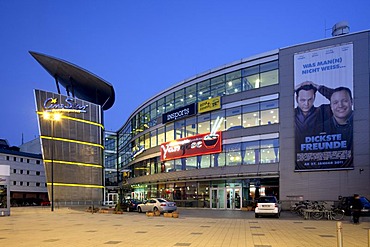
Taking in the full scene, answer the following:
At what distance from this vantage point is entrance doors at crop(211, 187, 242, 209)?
3884 centimetres

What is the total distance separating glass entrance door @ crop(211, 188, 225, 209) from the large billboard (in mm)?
9339

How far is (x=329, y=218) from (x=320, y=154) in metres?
9.68

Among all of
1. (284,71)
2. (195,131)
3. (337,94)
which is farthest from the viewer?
(195,131)

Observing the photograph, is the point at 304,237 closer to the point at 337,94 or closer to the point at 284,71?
the point at 337,94

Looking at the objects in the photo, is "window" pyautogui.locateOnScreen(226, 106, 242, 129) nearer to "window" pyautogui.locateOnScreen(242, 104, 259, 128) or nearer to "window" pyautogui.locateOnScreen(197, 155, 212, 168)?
"window" pyautogui.locateOnScreen(242, 104, 259, 128)

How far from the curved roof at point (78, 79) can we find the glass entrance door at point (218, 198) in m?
29.4

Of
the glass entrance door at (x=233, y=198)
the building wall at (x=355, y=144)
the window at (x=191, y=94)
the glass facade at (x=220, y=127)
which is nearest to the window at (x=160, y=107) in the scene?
the glass facade at (x=220, y=127)

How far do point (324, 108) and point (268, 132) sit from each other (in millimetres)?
5675

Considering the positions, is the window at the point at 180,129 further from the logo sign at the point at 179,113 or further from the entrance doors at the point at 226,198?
the entrance doors at the point at 226,198

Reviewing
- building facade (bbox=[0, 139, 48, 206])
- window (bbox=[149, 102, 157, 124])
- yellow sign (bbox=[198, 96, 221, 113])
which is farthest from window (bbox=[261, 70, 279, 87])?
building facade (bbox=[0, 139, 48, 206])

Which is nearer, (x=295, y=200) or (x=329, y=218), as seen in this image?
(x=329, y=218)

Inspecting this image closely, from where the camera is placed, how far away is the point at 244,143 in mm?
38188

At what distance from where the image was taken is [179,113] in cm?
4550

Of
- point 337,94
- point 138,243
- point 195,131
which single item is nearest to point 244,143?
point 195,131
